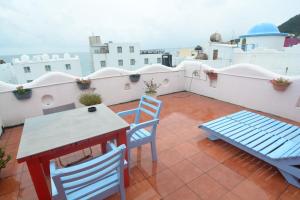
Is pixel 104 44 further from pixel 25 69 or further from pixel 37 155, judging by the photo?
pixel 37 155

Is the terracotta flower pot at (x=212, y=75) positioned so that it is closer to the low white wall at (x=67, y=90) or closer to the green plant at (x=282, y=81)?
the low white wall at (x=67, y=90)

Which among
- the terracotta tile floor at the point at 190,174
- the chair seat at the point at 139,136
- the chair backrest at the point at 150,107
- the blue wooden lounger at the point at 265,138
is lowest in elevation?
the terracotta tile floor at the point at 190,174

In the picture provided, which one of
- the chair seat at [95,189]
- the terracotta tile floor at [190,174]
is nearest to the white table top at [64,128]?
the chair seat at [95,189]

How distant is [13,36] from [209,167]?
8.91 metres

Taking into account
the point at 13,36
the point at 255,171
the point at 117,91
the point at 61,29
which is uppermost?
the point at 61,29

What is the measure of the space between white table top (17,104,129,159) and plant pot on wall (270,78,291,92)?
11.8ft

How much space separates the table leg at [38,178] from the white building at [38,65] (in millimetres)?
19521

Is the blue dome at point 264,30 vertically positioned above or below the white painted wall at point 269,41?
above

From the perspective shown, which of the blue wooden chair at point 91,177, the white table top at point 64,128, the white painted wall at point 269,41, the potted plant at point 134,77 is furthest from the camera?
the white painted wall at point 269,41

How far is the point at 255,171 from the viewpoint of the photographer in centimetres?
205

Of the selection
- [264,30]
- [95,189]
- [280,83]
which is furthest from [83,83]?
[264,30]

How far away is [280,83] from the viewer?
333cm

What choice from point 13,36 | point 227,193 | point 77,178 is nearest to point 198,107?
point 227,193

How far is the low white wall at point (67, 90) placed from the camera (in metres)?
3.58
